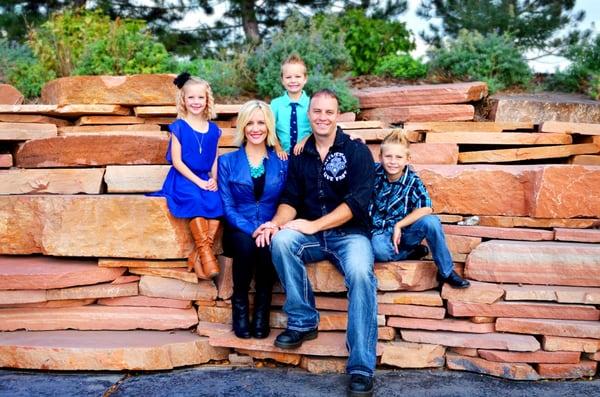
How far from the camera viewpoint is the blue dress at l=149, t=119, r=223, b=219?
12.6ft

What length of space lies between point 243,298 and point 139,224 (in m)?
0.95

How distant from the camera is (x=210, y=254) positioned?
3812 mm

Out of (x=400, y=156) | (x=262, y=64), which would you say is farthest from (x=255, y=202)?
(x=262, y=64)

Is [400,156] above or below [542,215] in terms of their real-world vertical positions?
above

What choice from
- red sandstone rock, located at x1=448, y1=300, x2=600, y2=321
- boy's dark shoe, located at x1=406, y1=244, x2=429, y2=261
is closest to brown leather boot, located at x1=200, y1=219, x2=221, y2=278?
boy's dark shoe, located at x1=406, y1=244, x2=429, y2=261

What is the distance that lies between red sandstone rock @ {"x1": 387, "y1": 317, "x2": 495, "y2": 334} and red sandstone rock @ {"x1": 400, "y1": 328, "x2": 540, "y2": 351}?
0.03 meters

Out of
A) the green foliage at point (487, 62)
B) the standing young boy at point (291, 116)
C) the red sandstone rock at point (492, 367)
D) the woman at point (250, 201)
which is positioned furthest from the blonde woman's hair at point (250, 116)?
the green foliage at point (487, 62)

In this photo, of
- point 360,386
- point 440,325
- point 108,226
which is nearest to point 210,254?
point 108,226

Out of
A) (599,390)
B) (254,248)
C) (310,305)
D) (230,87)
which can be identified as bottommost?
(599,390)

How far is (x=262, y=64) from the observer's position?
5664 millimetres

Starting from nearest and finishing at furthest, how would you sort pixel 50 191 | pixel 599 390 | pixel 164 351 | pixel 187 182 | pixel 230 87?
pixel 599 390
pixel 164 351
pixel 187 182
pixel 50 191
pixel 230 87

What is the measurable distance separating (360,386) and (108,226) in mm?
2096

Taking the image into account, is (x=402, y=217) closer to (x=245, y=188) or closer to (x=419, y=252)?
(x=419, y=252)

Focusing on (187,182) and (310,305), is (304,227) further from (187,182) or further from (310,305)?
(187,182)
